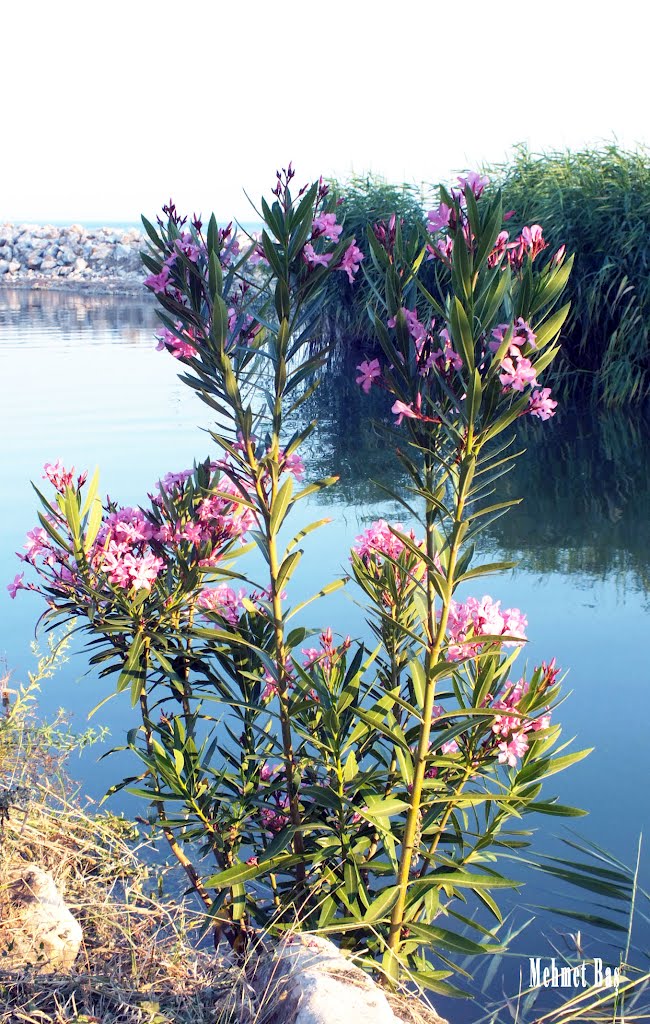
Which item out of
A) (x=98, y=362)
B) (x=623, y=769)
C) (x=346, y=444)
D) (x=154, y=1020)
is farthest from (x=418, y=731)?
(x=98, y=362)

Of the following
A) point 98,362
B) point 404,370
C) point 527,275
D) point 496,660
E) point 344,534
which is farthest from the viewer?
point 98,362

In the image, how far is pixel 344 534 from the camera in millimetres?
5297

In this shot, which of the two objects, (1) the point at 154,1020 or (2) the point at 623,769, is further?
(2) the point at 623,769

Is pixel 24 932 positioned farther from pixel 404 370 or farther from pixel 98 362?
pixel 98 362

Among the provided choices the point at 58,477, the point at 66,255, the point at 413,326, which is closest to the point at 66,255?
the point at 66,255

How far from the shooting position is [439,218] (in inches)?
68.8

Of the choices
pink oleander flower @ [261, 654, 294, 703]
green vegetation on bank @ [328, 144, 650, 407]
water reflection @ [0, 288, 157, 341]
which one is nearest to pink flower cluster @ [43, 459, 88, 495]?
pink oleander flower @ [261, 654, 294, 703]

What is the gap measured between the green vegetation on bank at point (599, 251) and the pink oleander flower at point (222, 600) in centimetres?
652

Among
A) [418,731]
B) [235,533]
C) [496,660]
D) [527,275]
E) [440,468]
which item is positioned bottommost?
[418,731]

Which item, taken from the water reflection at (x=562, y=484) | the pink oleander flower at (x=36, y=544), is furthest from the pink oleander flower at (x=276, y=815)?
the water reflection at (x=562, y=484)

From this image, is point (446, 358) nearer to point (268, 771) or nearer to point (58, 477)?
point (58, 477)

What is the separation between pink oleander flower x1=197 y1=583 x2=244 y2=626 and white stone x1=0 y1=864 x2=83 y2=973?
0.74 m

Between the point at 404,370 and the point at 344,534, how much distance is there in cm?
349

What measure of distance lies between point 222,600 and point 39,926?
0.82 meters
